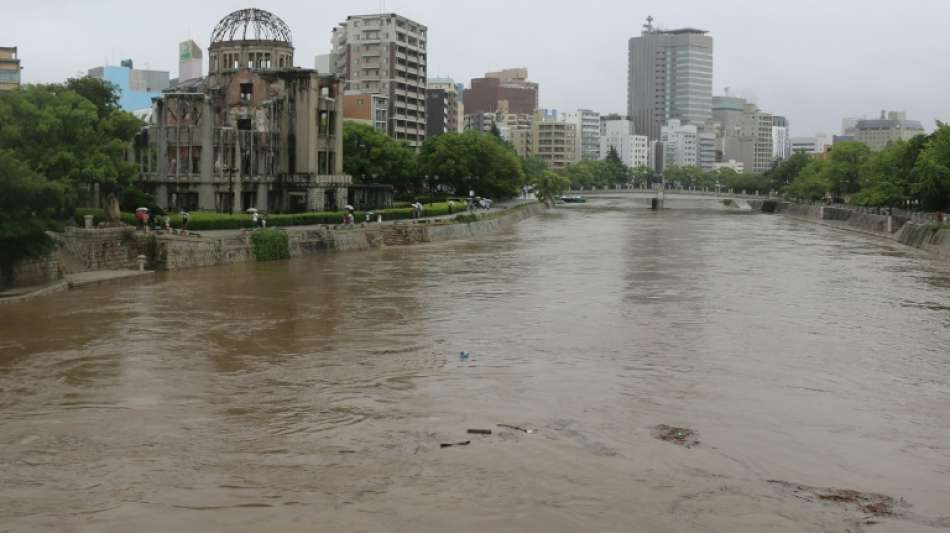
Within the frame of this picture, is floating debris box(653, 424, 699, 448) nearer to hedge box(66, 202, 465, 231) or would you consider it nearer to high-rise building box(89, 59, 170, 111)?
hedge box(66, 202, 465, 231)

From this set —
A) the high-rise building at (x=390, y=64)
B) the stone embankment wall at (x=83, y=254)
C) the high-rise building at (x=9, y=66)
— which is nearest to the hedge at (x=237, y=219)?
the stone embankment wall at (x=83, y=254)

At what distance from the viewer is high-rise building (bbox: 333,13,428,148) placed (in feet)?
543

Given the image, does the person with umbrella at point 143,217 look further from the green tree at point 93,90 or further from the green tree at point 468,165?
the green tree at point 468,165

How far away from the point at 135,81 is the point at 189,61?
1647 cm

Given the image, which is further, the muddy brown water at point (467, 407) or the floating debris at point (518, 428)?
the floating debris at point (518, 428)

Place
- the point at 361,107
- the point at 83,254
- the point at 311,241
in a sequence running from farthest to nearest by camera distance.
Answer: the point at 361,107
the point at 311,241
the point at 83,254

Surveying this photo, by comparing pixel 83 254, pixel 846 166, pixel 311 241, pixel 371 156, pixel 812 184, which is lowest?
pixel 83 254

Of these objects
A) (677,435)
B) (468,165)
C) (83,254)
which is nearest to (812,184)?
(468,165)

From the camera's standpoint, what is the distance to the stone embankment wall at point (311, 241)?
179 feet

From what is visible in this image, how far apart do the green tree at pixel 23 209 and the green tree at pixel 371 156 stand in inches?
2453

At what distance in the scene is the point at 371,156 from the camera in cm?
10488

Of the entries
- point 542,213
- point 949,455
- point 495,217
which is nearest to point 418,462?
point 949,455

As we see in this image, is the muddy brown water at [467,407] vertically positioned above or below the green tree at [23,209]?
below

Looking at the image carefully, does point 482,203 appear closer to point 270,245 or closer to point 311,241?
point 311,241
